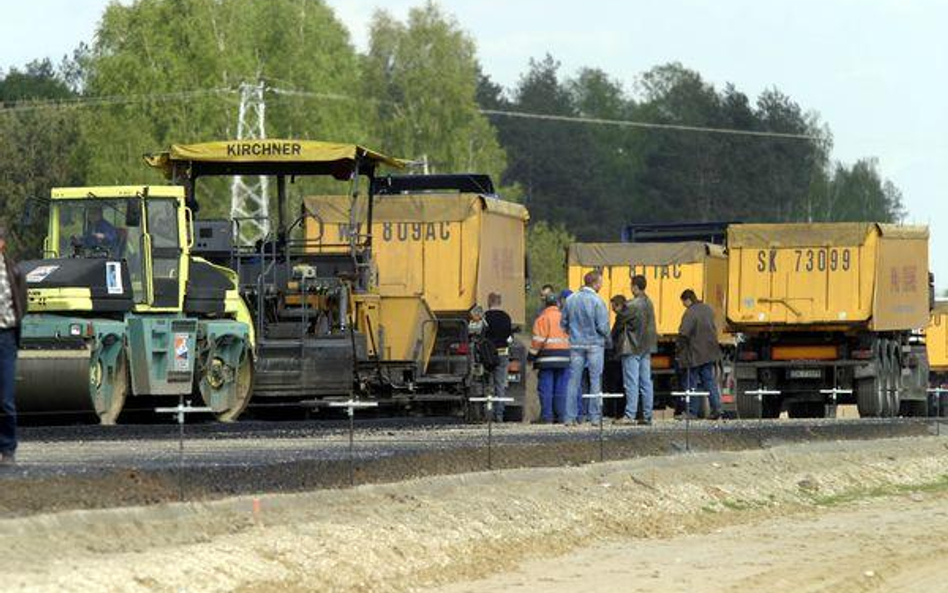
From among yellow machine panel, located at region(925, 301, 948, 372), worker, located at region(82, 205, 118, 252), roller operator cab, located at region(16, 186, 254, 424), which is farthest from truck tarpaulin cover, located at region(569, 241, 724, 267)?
yellow machine panel, located at region(925, 301, 948, 372)

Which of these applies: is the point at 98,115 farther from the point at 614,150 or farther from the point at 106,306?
the point at 614,150

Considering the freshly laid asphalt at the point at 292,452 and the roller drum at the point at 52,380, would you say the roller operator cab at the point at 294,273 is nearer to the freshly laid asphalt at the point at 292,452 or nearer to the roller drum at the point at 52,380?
the freshly laid asphalt at the point at 292,452

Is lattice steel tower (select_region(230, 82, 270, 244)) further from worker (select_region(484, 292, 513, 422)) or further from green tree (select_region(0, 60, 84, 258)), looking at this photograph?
worker (select_region(484, 292, 513, 422))

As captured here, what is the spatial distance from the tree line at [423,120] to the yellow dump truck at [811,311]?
447 inches

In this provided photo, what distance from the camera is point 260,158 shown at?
29828 millimetres

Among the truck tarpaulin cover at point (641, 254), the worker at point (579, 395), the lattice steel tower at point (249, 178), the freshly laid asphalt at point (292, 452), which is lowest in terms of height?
the freshly laid asphalt at point (292, 452)

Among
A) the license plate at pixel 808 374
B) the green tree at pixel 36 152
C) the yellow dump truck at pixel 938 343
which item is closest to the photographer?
the license plate at pixel 808 374

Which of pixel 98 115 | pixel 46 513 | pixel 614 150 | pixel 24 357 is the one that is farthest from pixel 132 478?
pixel 614 150

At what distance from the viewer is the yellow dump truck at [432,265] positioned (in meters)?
31.1

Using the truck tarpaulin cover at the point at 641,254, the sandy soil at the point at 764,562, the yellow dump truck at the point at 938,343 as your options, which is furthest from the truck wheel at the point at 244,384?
the yellow dump truck at the point at 938,343

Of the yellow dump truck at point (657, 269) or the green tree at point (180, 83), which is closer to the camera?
the yellow dump truck at point (657, 269)

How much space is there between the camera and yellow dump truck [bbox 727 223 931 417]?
3869 centimetres

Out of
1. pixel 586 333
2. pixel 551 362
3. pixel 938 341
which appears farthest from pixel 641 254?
pixel 938 341

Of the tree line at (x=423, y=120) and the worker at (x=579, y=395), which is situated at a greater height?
the tree line at (x=423, y=120)
